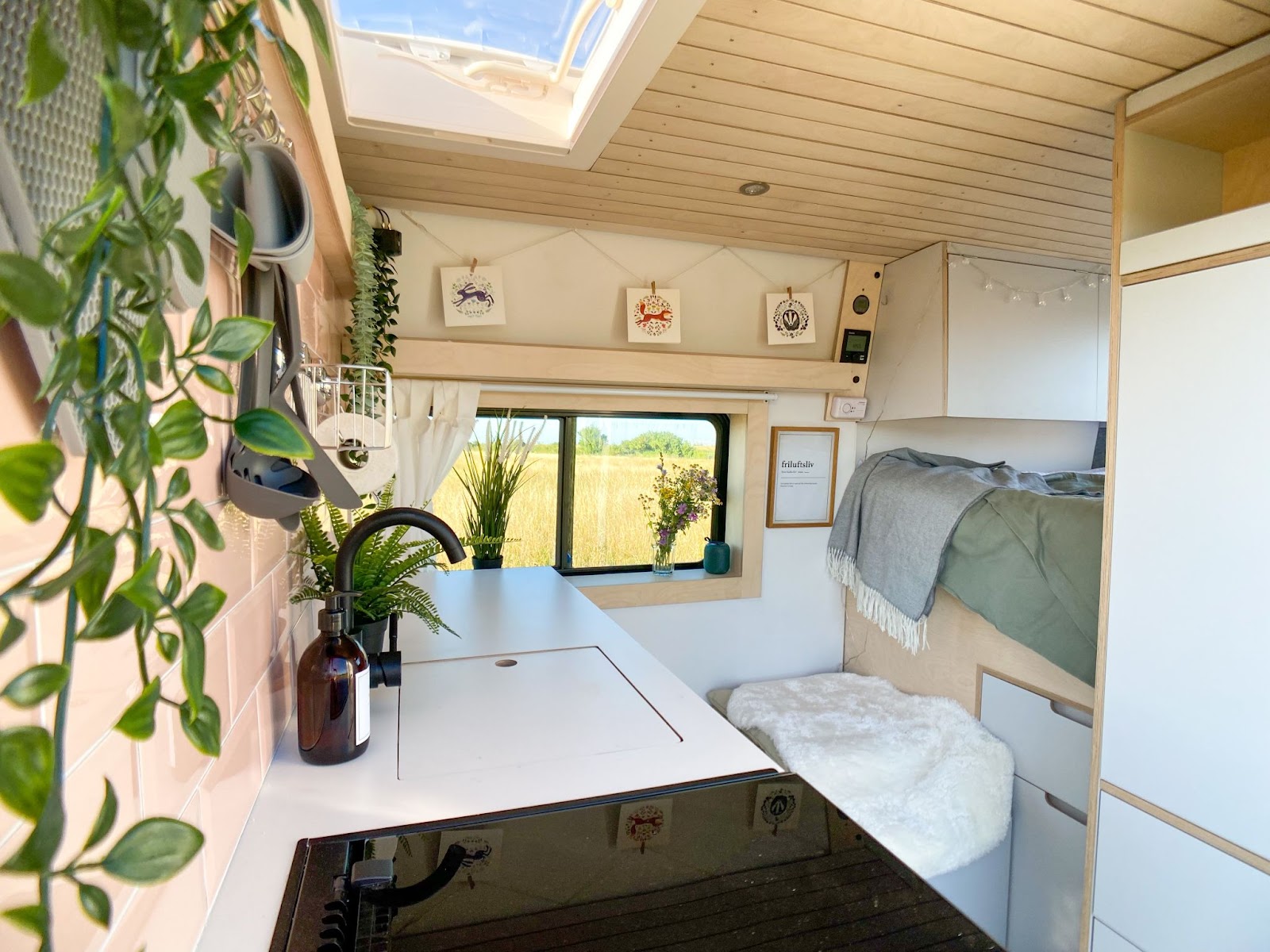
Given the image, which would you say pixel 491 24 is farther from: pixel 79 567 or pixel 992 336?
pixel 992 336

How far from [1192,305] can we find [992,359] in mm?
1221

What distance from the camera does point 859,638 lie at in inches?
120

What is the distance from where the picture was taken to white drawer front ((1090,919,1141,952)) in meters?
1.54

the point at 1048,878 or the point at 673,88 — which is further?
the point at 1048,878

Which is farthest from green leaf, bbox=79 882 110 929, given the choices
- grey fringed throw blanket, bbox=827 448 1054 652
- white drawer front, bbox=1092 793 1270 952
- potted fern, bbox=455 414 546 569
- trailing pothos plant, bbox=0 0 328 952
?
grey fringed throw blanket, bbox=827 448 1054 652

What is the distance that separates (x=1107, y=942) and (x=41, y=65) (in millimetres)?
2188

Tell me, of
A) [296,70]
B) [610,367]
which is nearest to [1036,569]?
[610,367]

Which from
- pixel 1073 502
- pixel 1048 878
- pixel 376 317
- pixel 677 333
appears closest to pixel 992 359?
pixel 1073 502

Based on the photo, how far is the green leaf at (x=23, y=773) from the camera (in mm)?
135

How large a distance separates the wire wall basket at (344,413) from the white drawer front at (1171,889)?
70.0 inches

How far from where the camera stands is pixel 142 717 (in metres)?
0.19

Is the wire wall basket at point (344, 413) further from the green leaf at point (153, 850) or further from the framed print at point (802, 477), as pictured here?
the framed print at point (802, 477)

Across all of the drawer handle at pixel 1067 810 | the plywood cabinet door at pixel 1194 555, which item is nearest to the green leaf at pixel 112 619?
the plywood cabinet door at pixel 1194 555

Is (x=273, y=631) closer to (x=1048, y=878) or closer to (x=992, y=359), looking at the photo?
(x=1048, y=878)
